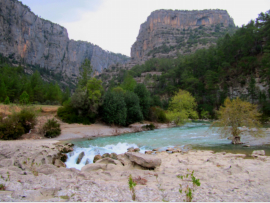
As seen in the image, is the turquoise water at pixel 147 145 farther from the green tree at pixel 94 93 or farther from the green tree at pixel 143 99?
the green tree at pixel 143 99

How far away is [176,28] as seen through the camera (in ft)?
575

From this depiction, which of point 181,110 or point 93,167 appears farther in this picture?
point 181,110

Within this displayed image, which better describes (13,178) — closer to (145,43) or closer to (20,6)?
(20,6)

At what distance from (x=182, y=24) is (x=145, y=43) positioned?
44.5m

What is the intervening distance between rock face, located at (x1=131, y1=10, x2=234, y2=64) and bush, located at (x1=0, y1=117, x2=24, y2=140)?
134m

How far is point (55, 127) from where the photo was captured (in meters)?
21.5

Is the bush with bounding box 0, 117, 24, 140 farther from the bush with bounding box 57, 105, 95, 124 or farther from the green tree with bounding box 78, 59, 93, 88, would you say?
the green tree with bounding box 78, 59, 93, 88

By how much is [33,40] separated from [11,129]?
Answer: 530 ft

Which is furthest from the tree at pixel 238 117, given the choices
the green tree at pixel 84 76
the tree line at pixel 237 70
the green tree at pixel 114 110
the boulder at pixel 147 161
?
the tree line at pixel 237 70

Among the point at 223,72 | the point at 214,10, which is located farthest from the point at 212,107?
the point at 214,10

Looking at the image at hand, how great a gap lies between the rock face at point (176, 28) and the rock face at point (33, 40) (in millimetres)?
71561

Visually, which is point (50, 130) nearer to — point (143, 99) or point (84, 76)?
point (84, 76)

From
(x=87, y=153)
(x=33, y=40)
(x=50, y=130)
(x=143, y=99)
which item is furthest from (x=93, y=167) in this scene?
(x=33, y=40)

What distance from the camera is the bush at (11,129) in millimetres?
17161
